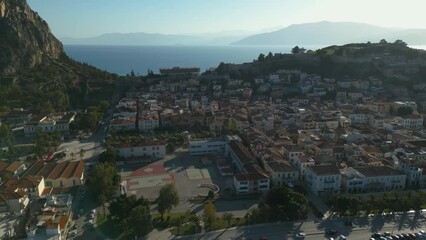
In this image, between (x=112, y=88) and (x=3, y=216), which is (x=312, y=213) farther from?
(x=112, y=88)

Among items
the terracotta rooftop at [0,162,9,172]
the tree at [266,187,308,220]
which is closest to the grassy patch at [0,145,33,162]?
the terracotta rooftop at [0,162,9,172]

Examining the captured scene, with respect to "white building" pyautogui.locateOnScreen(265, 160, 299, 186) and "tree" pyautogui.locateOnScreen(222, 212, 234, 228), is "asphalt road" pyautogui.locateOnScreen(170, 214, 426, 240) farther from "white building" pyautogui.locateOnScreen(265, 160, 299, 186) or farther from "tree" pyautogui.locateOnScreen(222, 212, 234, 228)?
"white building" pyautogui.locateOnScreen(265, 160, 299, 186)

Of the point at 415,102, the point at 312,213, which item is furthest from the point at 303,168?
the point at 415,102

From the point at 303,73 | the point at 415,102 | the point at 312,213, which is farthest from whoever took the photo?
the point at 303,73

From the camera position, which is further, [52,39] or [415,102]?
[52,39]

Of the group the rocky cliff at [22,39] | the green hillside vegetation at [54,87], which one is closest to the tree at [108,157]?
the green hillside vegetation at [54,87]

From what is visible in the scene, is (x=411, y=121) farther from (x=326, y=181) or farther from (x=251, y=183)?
(x=251, y=183)
